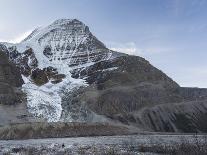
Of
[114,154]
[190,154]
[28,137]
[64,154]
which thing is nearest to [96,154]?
[114,154]

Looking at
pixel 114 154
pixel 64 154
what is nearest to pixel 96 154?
pixel 114 154

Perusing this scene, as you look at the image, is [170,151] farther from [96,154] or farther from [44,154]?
[44,154]

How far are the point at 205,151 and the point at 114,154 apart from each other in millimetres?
11210

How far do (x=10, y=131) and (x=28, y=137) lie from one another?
9762mm

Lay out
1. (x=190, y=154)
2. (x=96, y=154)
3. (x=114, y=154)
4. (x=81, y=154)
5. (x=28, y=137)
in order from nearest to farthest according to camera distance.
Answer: (x=190, y=154), (x=114, y=154), (x=96, y=154), (x=81, y=154), (x=28, y=137)

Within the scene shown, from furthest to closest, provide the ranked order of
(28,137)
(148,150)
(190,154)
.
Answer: (28,137) < (148,150) < (190,154)

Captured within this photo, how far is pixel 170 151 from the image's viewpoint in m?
60.5

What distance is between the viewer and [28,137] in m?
193

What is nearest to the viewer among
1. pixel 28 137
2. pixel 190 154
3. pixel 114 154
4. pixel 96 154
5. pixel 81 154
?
pixel 190 154

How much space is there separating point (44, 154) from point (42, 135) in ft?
439

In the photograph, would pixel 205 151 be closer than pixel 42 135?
Yes

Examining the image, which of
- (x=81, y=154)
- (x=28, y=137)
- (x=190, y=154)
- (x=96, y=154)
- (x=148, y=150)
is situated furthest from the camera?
(x=28, y=137)

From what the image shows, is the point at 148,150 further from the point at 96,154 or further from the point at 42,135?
the point at 42,135

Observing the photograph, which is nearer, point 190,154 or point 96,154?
point 190,154
